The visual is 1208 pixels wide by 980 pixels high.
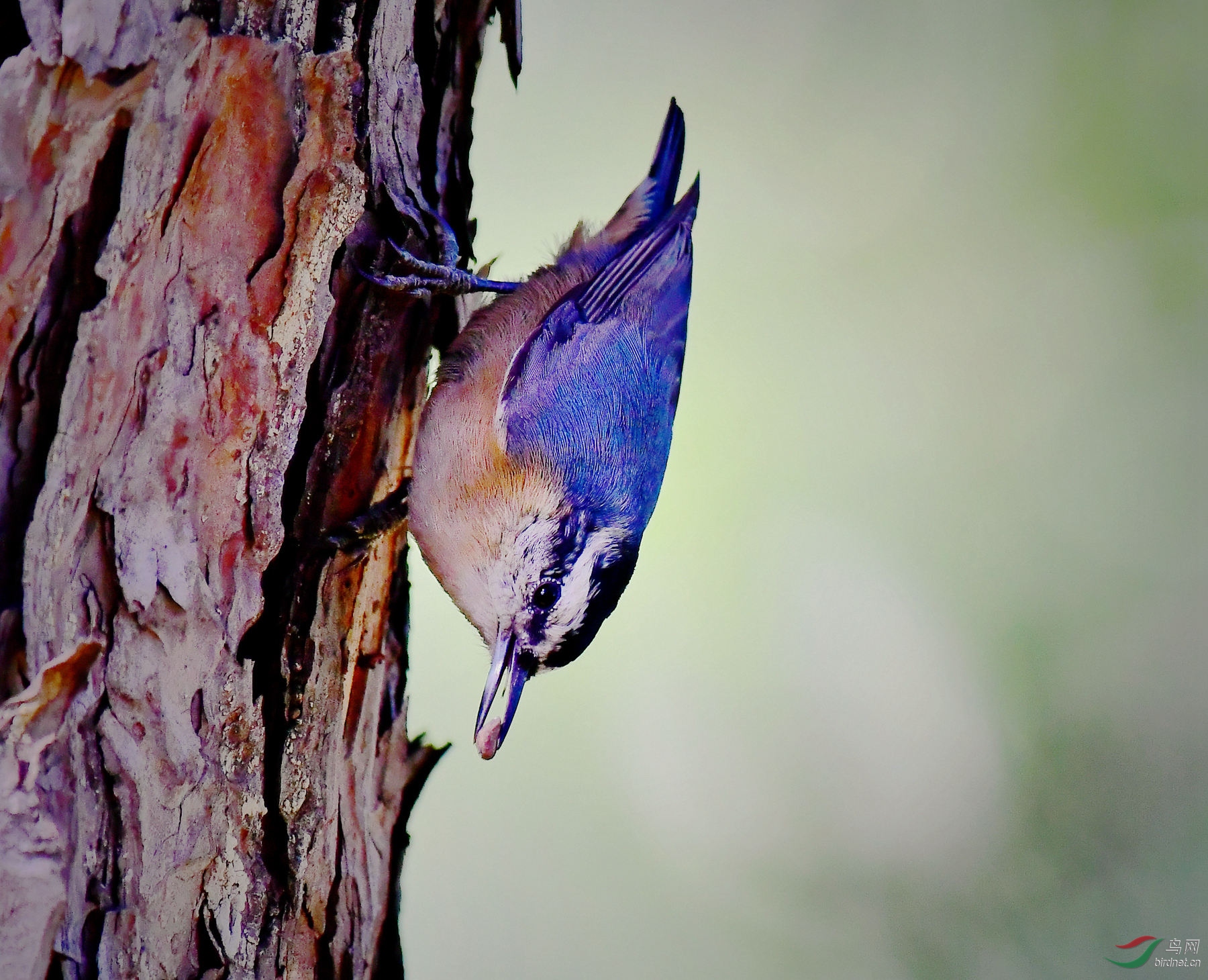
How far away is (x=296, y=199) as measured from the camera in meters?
0.93

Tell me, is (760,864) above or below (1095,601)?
below

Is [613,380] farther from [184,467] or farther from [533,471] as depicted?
[184,467]

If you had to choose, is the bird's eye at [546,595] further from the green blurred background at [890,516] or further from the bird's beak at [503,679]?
the green blurred background at [890,516]

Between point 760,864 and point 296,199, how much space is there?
1.23 metres

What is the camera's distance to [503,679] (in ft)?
3.94

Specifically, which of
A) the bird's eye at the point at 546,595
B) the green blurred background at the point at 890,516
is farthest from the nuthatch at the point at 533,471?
the green blurred background at the point at 890,516

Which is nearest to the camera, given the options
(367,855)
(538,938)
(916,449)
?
(367,855)

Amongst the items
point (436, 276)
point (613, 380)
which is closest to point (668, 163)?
point (613, 380)

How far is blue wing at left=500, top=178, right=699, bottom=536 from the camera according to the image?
1.27 meters

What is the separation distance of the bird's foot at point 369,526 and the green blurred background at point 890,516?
0.87 ft

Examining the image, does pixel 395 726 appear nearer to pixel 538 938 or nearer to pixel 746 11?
pixel 538 938

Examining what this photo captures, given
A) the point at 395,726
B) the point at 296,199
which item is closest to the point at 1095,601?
the point at 395,726

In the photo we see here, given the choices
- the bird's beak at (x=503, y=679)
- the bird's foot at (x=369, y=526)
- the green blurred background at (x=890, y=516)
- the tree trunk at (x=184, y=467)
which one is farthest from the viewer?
the green blurred background at (x=890, y=516)

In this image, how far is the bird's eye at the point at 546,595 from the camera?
1218mm
